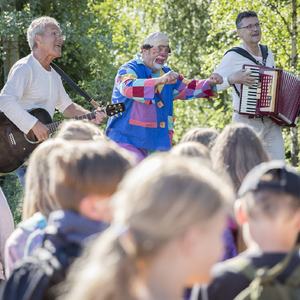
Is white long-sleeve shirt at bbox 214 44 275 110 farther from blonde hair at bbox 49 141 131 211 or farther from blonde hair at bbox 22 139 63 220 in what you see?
blonde hair at bbox 49 141 131 211

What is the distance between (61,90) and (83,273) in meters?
6.45

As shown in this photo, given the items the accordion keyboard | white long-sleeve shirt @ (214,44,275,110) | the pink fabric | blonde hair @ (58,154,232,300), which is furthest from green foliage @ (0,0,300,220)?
blonde hair @ (58,154,232,300)

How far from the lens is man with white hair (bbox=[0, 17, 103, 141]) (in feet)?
27.1

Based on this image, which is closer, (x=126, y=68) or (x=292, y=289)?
(x=292, y=289)

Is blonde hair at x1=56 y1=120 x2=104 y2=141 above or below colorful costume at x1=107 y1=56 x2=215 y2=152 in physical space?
above

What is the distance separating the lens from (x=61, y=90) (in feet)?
28.8

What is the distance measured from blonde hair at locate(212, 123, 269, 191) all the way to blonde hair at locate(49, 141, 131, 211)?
1.47m

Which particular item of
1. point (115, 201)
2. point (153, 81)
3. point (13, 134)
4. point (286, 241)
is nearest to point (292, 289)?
point (286, 241)

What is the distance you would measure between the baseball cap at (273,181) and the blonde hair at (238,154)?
132 cm

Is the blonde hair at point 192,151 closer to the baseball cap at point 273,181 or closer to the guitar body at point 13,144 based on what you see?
the baseball cap at point 273,181

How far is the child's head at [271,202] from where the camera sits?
3.25 metres

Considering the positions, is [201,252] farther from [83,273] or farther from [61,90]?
[61,90]

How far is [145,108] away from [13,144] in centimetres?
128

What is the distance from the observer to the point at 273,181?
3.31m
